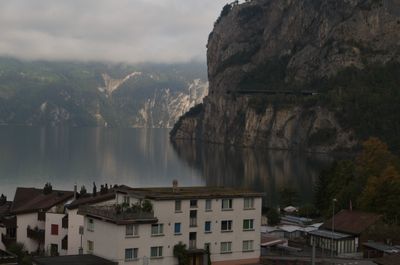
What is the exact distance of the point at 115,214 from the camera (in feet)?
151

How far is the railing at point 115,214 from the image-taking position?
151 ft

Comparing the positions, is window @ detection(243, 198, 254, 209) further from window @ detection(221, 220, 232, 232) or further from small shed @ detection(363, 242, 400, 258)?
small shed @ detection(363, 242, 400, 258)

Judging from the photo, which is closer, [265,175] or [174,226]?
[174,226]

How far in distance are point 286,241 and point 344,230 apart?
4.97 meters

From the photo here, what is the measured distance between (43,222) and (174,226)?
43.4 feet

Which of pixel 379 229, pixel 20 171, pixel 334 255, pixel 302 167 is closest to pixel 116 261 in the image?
pixel 334 255

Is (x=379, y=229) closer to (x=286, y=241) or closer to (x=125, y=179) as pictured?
(x=286, y=241)

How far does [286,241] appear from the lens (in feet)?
208

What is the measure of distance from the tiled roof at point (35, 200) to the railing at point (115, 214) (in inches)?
370

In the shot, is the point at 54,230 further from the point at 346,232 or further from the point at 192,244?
the point at 346,232

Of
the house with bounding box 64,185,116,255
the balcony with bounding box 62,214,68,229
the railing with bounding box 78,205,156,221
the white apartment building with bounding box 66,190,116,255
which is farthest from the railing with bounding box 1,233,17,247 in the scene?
the railing with bounding box 78,205,156,221

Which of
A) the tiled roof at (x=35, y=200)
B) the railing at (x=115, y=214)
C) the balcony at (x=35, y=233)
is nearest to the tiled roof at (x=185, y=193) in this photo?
the railing at (x=115, y=214)

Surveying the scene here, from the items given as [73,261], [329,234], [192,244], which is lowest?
[329,234]

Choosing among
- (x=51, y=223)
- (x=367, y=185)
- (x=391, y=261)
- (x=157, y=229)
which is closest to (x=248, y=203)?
(x=157, y=229)
